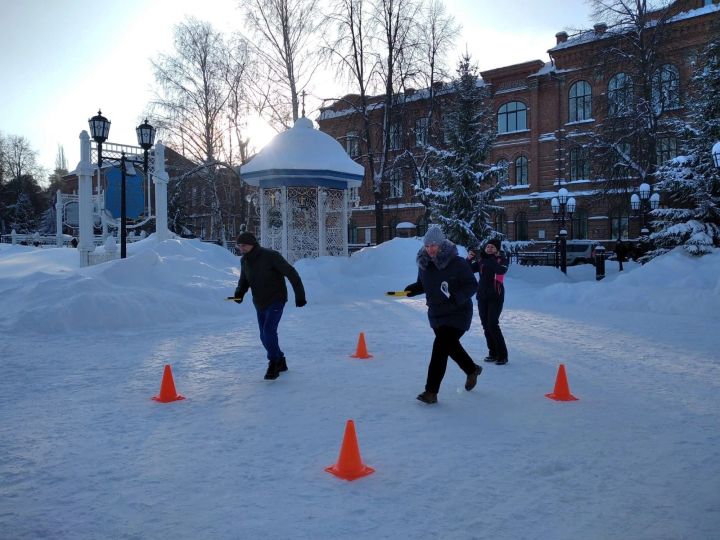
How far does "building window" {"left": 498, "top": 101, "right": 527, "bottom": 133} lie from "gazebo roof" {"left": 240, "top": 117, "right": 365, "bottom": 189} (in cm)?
2411

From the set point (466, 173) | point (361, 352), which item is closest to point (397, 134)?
point (466, 173)

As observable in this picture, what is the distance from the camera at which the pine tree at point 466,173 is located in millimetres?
25109

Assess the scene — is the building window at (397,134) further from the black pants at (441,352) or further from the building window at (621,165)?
the black pants at (441,352)

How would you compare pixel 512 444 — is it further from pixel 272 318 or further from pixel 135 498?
pixel 272 318

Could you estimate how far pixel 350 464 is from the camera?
369cm

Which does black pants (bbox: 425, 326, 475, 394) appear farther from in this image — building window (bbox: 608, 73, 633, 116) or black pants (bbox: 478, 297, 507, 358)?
building window (bbox: 608, 73, 633, 116)

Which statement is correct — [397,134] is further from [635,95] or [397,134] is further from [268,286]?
[268,286]

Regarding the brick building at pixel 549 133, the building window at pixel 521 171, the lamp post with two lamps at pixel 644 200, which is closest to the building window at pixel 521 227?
the brick building at pixel 549 133

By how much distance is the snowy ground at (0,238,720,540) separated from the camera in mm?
3115

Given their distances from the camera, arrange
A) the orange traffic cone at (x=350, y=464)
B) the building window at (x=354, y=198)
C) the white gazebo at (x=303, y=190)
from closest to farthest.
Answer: the orange traffic cone at (x=350, y=464), the white gazebo at (x=303, y=190), the building window at (x=354, y=198)

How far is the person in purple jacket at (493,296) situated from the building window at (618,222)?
2911 centimetres

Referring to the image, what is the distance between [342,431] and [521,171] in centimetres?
3776

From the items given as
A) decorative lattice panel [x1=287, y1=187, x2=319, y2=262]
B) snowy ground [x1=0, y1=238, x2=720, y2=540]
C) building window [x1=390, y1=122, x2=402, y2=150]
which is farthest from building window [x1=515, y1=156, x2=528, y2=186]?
snowy ground [x1=0, y1=238, x2=720, y2=540]

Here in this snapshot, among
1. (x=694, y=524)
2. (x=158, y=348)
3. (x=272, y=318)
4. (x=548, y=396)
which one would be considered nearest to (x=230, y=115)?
(x=158, y=348)
